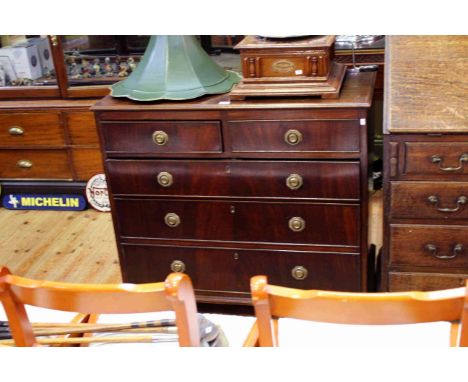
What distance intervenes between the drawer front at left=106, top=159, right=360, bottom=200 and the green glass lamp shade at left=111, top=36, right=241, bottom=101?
242 mm

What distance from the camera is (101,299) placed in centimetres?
93

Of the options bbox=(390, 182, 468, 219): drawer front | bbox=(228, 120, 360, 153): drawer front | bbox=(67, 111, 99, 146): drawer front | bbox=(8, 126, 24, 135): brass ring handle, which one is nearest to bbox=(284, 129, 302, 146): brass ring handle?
bbox=(228, 120, 360, 153): drawer front

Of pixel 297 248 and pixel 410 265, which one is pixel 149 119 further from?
pixel 410 265

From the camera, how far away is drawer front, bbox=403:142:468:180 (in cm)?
178

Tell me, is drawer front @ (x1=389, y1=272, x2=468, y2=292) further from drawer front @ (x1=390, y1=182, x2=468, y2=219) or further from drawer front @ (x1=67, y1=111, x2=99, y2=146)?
drawer front @ (x1=67, y1=111, x2=99, y2=146)

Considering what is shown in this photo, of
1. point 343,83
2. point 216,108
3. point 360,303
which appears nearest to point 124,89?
point 216,108

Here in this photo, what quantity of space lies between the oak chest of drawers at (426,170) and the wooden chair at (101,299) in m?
1.09

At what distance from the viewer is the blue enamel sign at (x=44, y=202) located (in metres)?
3.59

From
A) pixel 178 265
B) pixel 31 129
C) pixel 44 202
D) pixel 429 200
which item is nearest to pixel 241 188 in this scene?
pixel 178 265

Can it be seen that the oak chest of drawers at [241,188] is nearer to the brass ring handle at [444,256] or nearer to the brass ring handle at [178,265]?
the brass ring handle at [178,265]

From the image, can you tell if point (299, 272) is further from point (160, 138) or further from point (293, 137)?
point (160, 138)

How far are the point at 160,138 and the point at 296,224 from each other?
565mm

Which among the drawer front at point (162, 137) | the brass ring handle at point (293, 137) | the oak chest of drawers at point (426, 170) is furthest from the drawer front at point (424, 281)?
the drawer front at point (162, 137)
